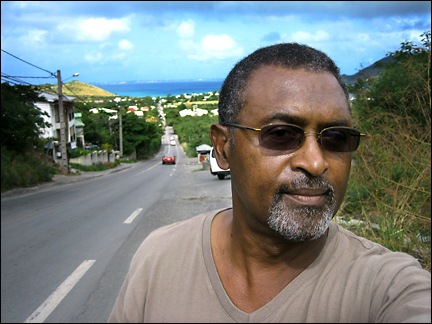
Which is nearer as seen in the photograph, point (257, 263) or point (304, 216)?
point (304, 216)

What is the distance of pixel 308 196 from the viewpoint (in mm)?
1354

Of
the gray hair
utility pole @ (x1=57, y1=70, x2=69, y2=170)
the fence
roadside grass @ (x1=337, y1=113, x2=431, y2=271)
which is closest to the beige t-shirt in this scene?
the gray hair

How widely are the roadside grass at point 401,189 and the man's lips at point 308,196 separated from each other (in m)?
2.42

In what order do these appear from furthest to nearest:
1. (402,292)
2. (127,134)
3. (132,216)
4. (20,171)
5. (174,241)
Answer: (127,134) < (20,171) < (132,216) < (174,241) < (402,292)

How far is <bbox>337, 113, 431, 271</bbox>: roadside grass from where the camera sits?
3.61 meters

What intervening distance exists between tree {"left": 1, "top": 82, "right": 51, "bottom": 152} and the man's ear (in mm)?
20582

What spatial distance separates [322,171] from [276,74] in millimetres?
427

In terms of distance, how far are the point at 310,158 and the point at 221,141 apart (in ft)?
1.73

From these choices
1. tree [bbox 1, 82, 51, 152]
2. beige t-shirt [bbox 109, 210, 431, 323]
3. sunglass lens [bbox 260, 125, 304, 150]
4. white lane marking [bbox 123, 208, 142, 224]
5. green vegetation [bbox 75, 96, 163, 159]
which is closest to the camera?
beige t-shirt [bbox 109, 210, 431, 323]

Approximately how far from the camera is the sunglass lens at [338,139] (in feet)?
4.66

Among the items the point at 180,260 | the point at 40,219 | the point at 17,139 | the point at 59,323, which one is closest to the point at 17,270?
the point at 59,323

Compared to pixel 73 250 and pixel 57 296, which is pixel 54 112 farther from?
pixel 57 296

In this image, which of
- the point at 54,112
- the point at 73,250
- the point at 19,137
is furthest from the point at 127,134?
the point at 73,250

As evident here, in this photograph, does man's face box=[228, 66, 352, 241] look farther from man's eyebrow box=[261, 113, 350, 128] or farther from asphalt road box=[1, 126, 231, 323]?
asphalt road box=[1, 126, 231, 323]
